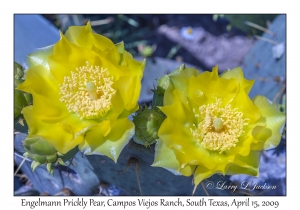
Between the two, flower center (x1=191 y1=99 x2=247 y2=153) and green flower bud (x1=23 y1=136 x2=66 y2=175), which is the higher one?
flower center (x1=191 y1=99 x2=247 y2=153)

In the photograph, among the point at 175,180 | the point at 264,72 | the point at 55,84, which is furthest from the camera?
the point at 264,72

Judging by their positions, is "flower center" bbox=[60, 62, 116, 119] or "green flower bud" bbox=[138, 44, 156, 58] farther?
"green flower bud" bbox=[138, 44, 156, 58]

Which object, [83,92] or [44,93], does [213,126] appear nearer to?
[83,92]

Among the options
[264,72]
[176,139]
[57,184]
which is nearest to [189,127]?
[176,139]

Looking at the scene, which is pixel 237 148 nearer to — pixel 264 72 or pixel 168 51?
pixel 264 72

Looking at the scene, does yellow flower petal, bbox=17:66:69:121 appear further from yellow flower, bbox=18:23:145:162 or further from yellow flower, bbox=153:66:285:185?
yellow flower, bbox=153:66:285:185

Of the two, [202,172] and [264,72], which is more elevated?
[264,72]

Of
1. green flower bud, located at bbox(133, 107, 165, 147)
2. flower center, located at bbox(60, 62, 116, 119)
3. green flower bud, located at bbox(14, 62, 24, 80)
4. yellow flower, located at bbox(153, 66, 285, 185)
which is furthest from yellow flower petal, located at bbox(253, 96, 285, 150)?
green flower bud, located at bbox(14, 62, 24, 80)
